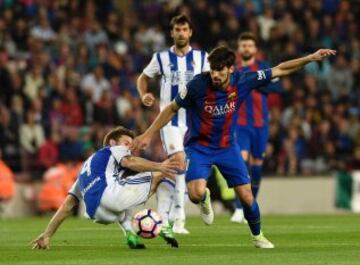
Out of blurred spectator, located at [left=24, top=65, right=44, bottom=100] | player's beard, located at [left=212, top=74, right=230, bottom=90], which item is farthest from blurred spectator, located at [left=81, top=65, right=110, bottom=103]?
Result: player's beard, located at [left=212, top=74, right=230, bottom=90]

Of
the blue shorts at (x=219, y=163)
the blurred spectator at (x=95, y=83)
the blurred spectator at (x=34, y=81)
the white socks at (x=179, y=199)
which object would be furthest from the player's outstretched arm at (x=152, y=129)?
the blurred spectator at (x=95, y=83)

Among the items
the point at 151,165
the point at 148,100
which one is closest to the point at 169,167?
the point at 151,165

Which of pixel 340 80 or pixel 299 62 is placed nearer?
pixel 299 62

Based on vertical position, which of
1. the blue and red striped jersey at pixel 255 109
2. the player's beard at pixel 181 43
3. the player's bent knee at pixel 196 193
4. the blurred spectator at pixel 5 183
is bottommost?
the blurred spectator at pixel 5 183

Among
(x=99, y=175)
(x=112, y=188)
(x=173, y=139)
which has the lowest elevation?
(x=112, y=188)

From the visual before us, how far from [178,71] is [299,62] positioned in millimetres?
2938

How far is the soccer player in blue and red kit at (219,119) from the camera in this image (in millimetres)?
11570

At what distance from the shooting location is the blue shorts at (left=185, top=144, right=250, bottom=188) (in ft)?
39.4

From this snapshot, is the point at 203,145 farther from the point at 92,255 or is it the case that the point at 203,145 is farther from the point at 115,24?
the point at 115,24

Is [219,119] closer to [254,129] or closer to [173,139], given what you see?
[173,139]

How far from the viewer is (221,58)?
11461 millimetres

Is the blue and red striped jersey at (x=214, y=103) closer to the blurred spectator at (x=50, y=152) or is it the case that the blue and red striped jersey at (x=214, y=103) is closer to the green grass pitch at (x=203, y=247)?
the green grass pitch at (x=203, y=247)

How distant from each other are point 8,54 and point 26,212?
3.43 m

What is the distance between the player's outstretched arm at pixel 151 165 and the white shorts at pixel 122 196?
0.24 m
